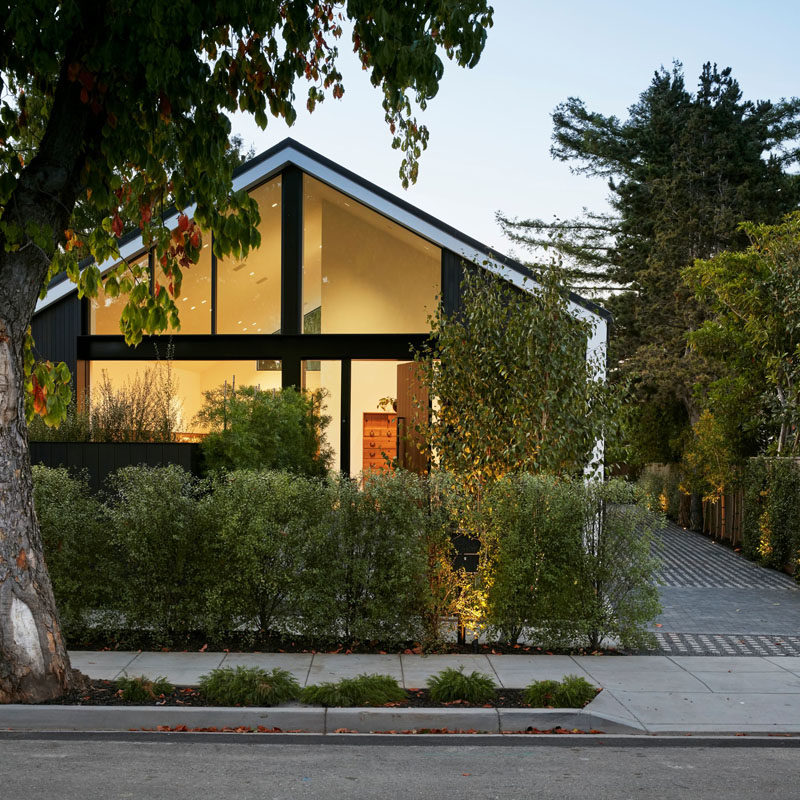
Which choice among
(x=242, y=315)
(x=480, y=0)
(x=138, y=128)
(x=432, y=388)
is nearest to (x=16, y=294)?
(x=138, y=128)

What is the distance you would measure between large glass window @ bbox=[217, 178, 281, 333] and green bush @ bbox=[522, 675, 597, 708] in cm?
1024

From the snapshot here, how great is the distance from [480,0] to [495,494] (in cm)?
446

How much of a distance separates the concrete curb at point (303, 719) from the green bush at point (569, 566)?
2146 millimetres

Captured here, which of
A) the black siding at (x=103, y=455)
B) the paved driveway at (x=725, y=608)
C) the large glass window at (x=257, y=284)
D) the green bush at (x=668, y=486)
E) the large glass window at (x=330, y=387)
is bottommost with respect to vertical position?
the paved driveway at (x=725, y=608)

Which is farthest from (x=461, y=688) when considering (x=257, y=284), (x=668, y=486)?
(x=668, y=486)

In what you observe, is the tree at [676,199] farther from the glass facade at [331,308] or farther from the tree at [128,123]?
the tree at [128,123]

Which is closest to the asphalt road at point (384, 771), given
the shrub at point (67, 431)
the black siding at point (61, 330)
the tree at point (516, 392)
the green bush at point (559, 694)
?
the green bush at point (559, 694)

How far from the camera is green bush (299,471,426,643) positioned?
29.5 ft

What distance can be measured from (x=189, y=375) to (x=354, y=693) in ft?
33.0

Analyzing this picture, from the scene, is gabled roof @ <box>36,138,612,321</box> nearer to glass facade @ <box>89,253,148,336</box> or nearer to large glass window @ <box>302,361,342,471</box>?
glass facade @ <box>89,253,148,336</box>

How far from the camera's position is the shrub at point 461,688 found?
24.2ft

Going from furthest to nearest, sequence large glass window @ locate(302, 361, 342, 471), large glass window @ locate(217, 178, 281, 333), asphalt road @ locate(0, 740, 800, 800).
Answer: large glass window @ locate(217, 178, 281, 333), large glass window @ locate(302, 361, 342, 471), asphalt road @ locate(0, 740, 800, 800)

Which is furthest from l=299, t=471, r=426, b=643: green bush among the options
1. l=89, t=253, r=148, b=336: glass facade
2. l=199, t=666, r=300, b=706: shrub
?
l=89, t=253, r=148, b=336: glass facade

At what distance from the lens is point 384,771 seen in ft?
19.7
